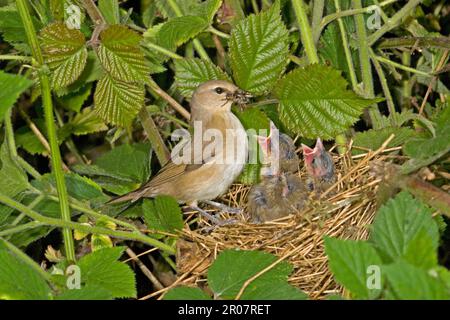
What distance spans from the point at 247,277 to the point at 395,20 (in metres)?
1.47

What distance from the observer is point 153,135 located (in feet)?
12.5

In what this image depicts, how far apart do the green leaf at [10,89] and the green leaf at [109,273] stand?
702 millimetres

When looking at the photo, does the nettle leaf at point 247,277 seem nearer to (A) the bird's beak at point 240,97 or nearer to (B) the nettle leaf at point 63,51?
(A) the bird's beak at point 240,97

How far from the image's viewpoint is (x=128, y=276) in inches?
111

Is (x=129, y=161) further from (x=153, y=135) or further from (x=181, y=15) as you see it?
(x=181, y=15)

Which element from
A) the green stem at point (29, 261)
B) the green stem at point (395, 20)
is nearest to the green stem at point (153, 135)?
the green stem at point (395, 20)

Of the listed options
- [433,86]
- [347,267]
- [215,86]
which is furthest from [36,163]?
[347,267]

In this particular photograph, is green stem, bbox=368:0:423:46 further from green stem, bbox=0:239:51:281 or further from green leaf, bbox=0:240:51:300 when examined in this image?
green leaf, bbox=0:240:51:300

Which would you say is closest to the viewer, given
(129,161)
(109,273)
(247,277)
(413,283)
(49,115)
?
(413,283)

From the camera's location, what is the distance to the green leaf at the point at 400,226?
2340 mm

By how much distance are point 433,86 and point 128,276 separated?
1.96 meters

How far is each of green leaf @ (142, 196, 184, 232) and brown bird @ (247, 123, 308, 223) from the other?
1.33 feet

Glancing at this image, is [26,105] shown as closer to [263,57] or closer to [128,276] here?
[263,57]

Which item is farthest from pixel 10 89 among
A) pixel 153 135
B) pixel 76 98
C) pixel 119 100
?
pixel 76 98
